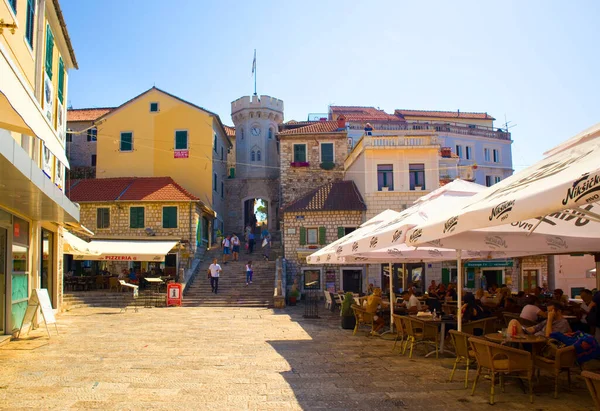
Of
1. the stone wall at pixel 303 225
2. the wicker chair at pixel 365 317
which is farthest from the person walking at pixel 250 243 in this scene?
the wicker chair at pixel 365 317

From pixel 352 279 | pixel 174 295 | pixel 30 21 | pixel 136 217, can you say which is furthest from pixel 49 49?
pixel 352 279

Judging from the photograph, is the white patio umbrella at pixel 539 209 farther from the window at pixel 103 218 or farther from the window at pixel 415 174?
the window at pixel 103 218

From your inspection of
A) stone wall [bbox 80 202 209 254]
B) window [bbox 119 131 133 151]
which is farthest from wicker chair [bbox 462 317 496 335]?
window [bbox 119 131 133 151]

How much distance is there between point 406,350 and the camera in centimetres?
1080


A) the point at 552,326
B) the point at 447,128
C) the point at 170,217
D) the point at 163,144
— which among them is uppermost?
the point at 447,128

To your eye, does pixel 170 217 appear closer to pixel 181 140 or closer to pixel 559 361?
pixel 181 140

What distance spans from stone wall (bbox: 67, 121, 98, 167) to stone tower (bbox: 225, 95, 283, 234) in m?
9.82

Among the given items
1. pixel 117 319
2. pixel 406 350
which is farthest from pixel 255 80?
pixel 406 350

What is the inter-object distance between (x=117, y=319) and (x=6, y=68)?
1461 centimetres

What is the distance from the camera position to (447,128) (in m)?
43.9

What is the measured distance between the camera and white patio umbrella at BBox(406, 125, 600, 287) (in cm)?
437

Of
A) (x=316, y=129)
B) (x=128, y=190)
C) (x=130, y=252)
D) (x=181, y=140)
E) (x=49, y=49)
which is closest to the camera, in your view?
(x=49, y=49)

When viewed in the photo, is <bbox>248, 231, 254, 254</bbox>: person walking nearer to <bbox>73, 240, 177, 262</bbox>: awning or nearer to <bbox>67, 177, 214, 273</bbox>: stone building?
<bbox>67, 177, 214, 273</bbox>: stone building

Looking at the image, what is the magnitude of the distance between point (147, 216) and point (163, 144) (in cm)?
655
